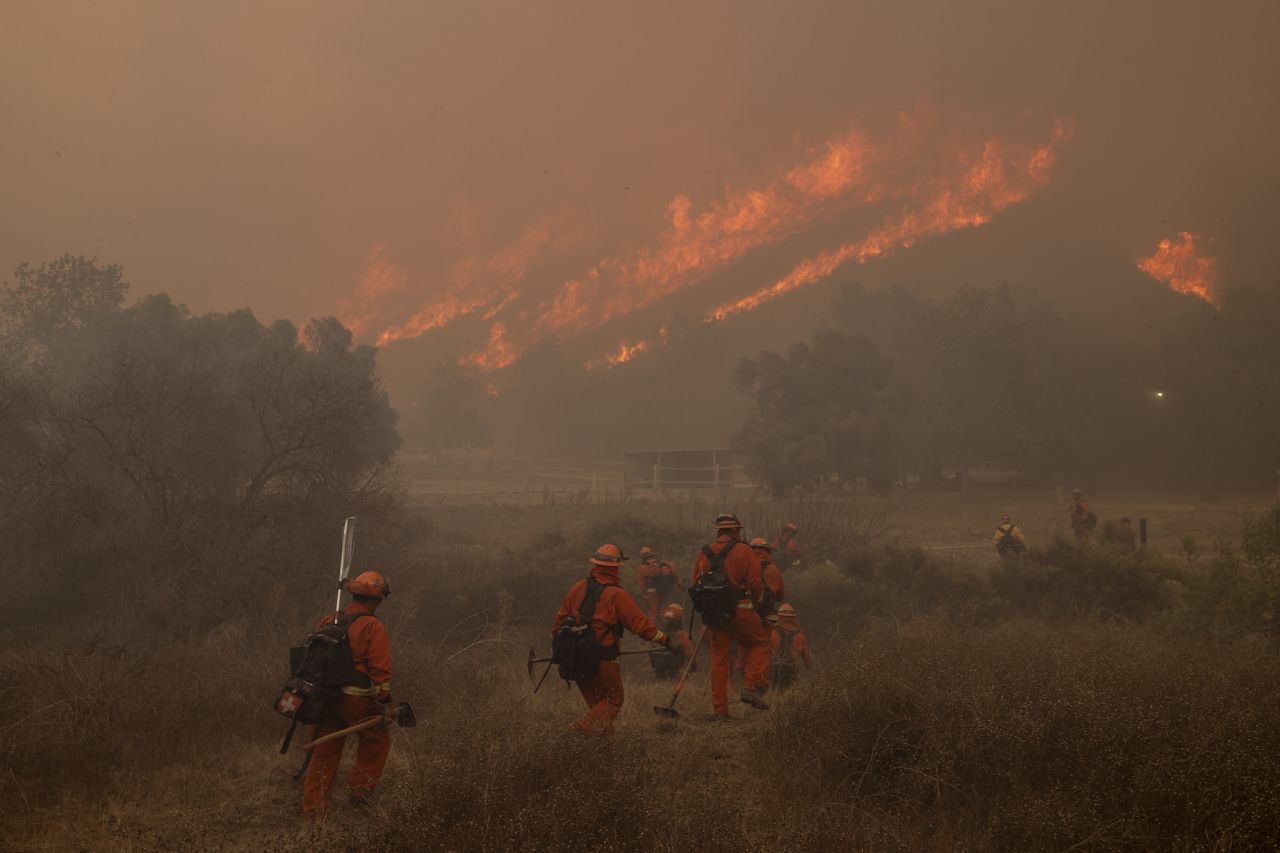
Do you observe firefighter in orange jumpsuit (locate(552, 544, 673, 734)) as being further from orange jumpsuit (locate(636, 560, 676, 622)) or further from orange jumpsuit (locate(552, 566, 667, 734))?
orange jumpsuit (locate(636, 560, 676, 622))

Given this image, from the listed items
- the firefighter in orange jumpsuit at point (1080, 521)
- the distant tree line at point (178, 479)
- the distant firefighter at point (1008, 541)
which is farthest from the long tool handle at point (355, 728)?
the firefighter in orange jumpsuit at point (1080, 521)

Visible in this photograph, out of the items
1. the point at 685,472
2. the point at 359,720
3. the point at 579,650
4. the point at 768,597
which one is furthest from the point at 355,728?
the point at 685,472

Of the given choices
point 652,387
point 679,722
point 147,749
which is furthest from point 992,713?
point 652,387

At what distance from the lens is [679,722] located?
28.9 ft

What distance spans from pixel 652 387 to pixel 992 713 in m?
81.4

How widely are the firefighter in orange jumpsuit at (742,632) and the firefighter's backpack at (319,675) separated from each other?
3.95 metres

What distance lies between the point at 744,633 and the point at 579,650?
227 cm

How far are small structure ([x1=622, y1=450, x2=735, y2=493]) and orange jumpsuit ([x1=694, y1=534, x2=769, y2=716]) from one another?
33.8 metres

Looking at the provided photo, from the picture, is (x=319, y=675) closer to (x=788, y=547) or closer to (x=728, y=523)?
(x=728, y=523)

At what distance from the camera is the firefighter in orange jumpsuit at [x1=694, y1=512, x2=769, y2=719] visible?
8.98 meters

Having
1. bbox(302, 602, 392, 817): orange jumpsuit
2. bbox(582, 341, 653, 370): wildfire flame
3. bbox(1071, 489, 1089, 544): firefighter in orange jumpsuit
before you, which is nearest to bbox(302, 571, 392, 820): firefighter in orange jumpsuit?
bbox(302, 602, 392, 817): orange jumpsuit

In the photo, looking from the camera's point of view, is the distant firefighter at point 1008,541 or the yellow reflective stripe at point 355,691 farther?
the distant firefighter at point 1008,541

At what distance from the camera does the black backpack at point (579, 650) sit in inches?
298

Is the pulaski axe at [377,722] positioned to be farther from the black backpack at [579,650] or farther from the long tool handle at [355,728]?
the black backpack at [579,650]
